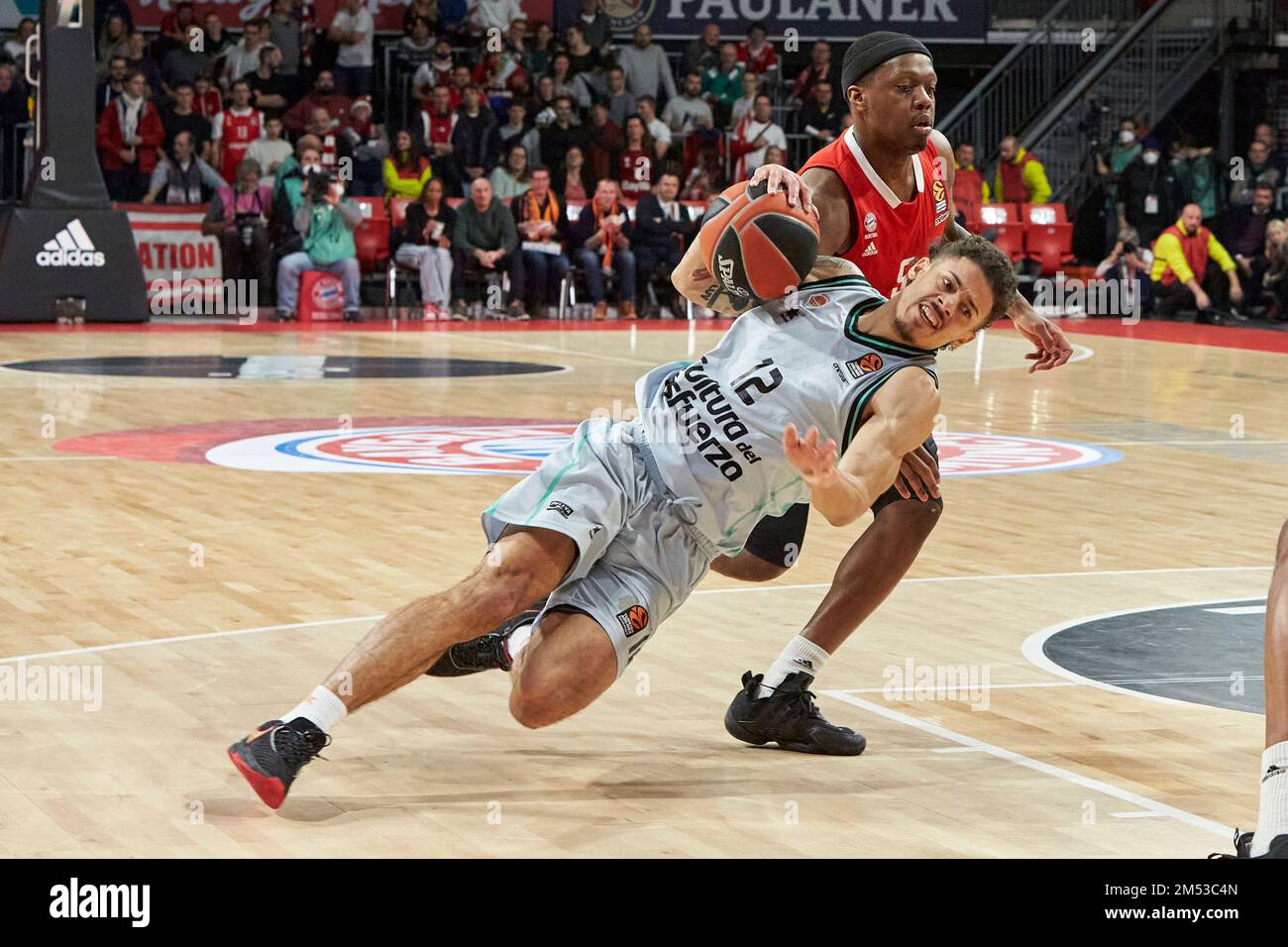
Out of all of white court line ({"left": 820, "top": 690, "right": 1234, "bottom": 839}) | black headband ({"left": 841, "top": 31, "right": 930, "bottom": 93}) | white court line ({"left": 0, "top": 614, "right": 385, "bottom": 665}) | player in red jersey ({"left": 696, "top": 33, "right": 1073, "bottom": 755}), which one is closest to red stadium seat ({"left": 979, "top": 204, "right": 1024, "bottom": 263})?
white court line ({"left": 0, "top": 614, "right": 385, "bottom": 665})

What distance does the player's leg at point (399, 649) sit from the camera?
4.47 meters

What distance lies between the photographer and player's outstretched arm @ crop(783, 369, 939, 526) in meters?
4.30

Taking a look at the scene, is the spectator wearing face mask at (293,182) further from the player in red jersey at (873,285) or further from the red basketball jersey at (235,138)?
the player in red jersey at (873,285)

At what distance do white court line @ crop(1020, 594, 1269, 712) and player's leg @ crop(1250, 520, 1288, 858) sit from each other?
1.93m

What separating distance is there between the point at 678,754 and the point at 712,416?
886mm

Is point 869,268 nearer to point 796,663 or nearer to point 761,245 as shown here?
point 761,245

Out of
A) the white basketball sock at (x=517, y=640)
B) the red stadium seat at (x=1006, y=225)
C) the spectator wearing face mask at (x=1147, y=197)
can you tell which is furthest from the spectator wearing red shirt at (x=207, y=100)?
the white basketball sock at (x=517, y=640)

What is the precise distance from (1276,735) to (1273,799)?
136mm

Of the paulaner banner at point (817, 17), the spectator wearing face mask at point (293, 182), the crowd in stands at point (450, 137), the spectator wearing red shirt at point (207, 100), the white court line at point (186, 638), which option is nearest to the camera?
the white court line at point (186, 638)

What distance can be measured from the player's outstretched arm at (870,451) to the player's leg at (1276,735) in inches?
35.5

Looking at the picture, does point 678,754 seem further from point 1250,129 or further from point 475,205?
point 1250,129

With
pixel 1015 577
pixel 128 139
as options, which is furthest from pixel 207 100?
pixel 1015 577

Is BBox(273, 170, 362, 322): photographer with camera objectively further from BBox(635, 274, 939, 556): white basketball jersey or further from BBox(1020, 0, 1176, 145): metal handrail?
BBox(635, 274, 939, 556): white basketball jersey

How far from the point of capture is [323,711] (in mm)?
4535
